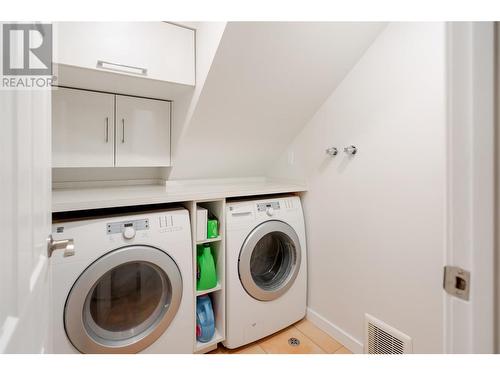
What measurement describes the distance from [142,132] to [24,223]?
142cm

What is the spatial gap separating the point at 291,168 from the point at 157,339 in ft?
4.98

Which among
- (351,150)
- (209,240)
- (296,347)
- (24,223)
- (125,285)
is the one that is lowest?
(296,347)

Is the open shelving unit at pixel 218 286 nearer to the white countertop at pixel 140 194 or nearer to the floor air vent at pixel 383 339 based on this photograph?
the white countertop at pixel 140 194

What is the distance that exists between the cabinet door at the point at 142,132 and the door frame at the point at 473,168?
1769 millimetres

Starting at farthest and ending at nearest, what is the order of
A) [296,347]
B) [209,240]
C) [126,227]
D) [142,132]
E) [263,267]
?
[263,267]
[142,132]
[296,347]
[209,240]
[126,227]

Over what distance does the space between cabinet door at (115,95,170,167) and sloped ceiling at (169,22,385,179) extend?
16cm

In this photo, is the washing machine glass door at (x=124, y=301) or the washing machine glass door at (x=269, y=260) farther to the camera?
the washing machine glass door at (x=269, y=260)

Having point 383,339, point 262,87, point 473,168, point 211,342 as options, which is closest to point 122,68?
point 262,87

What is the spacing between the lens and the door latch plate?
0.53m

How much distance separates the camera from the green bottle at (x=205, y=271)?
1.65 meters

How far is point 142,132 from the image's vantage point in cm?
189

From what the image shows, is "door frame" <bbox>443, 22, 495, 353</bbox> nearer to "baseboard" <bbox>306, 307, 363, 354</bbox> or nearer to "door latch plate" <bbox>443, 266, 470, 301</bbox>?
"door latch plate" <bbox>443, 266, 470, 301</bbox>

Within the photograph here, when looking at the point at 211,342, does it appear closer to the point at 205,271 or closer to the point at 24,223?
the point at 205,271

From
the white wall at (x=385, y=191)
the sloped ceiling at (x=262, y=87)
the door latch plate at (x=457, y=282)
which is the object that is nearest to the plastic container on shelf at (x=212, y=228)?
the sloped ceiling at (x=262, y=87)
